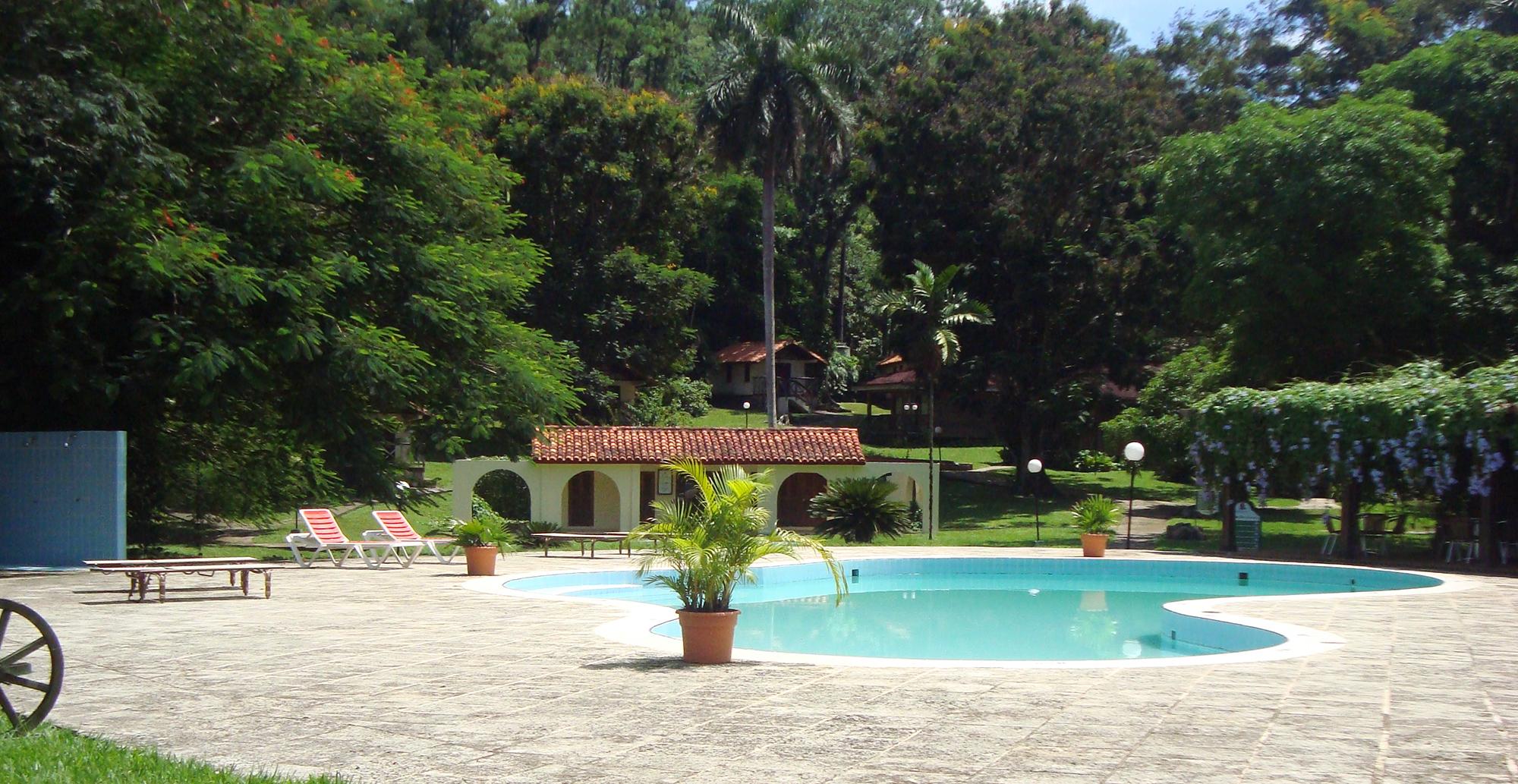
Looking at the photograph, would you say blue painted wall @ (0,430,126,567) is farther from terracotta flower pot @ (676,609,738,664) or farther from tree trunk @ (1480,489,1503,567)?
tree trunk @ (1480,489,1503,567)

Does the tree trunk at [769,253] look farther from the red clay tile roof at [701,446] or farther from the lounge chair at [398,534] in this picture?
the lounge chair at [398,534]

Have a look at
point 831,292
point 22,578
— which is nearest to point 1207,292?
point 22,578

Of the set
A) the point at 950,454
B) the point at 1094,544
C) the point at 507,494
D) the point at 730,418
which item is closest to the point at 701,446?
the point at 507,494

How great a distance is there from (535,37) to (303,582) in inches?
1758

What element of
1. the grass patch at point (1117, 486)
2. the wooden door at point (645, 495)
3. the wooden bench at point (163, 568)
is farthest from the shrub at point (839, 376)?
the wooden bench at point (163, 568)

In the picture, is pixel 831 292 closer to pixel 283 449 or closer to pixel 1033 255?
pixel 1033 255

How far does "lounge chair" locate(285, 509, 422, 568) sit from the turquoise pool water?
3.33 m

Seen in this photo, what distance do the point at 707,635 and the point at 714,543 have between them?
688mm

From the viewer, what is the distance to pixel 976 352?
133 feet

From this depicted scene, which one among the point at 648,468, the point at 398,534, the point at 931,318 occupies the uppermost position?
the point at 931,318

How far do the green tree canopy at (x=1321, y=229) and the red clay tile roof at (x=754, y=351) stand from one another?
2817 centimetres

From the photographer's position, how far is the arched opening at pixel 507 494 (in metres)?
33.3

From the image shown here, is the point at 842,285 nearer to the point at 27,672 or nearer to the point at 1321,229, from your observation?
the point at 1321,229

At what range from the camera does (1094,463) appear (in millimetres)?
45062
